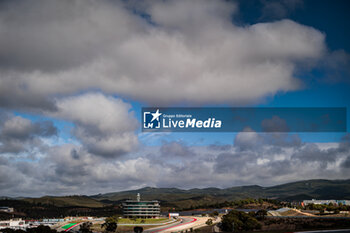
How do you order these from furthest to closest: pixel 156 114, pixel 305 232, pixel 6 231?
pixel 6 231
pixel 305 232
pixel 156 114

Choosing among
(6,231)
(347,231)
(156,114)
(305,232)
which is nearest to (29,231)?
(6,231)

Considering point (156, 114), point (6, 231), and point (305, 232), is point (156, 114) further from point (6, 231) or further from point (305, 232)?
point (6, 231)

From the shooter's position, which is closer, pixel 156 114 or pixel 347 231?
pixel 156 114

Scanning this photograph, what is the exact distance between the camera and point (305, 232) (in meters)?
168

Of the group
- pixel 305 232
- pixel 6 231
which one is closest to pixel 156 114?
pixel 305 232

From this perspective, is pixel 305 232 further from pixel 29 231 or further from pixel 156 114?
pixel 29 231

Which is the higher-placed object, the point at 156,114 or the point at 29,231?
the point at 156,114

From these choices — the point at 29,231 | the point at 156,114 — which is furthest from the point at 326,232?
the point at 29,231

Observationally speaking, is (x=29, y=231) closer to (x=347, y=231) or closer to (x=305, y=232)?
(x=305, y=232)

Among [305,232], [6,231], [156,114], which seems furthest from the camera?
[6,231]

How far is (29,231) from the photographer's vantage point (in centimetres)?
19825

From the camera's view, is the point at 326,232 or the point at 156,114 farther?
the point at 326,232

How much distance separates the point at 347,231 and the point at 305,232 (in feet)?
70.5

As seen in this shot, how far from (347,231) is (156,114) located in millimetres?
105966
